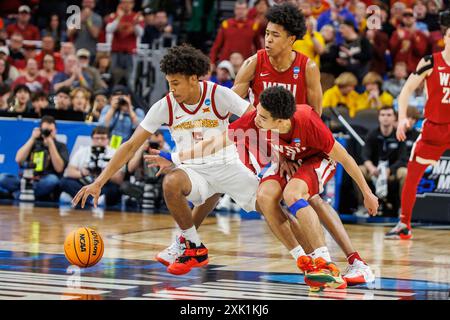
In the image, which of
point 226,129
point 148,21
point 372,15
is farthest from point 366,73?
point 226,129

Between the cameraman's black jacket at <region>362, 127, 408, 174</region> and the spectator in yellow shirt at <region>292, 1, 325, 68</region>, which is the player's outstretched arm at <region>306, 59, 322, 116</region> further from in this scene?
the spectator in yellow shirt at <region>292, 1, 325, 68</region>

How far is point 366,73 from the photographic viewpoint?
16.1 meters

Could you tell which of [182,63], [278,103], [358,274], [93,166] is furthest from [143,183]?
[278,103]

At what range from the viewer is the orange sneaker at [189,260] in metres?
8.36

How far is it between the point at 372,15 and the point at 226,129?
9474 mm

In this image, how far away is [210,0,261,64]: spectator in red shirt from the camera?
54.5 feet

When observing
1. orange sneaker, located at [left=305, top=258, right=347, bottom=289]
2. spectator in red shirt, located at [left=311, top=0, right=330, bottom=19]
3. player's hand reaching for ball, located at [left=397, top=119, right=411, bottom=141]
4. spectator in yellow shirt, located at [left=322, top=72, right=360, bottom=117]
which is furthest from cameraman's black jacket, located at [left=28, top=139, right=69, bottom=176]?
orange sneaker, located at [left=305, top=258, right=347, bottom=289]

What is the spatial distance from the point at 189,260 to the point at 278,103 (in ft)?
5.77

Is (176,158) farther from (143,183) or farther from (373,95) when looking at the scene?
(373,95)

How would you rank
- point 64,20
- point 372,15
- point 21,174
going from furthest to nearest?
1. point 64,20
2. point 372,15
3. point 21,174

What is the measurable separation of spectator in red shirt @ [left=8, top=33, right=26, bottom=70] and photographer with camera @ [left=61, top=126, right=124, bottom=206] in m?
5.15
